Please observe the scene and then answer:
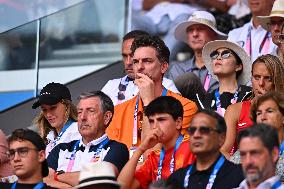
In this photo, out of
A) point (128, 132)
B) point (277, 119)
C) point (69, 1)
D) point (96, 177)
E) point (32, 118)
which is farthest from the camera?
point (69, 1)

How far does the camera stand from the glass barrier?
51.3ft

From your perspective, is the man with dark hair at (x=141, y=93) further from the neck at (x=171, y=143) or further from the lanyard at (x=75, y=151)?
the neck at (x=171, y=143)

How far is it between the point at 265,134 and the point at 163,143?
5.65 ft

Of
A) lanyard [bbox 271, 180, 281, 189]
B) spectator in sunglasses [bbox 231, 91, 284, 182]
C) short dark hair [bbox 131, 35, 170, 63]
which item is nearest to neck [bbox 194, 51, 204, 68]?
short dark hair [bbox 131, 35, 170, 63]

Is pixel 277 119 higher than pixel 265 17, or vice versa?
pixel 265 17

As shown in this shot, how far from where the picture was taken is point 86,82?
16.2 m

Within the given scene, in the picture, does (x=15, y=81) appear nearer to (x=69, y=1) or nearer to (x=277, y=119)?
(x=69, y=1)

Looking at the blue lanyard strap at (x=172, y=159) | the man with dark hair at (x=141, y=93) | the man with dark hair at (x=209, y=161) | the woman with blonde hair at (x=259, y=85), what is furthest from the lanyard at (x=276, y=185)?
the man with dark hair at (x=141, y=93)

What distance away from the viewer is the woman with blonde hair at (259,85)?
1249 centimetres

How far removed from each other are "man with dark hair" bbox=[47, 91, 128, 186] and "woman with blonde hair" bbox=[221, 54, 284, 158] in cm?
116

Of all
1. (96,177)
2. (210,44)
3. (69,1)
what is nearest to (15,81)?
(69,1)

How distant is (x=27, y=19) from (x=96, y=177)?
5863 millimetres

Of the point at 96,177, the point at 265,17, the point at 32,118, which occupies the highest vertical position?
the point at 265,17

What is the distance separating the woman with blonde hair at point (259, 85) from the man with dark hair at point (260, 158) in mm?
2194
